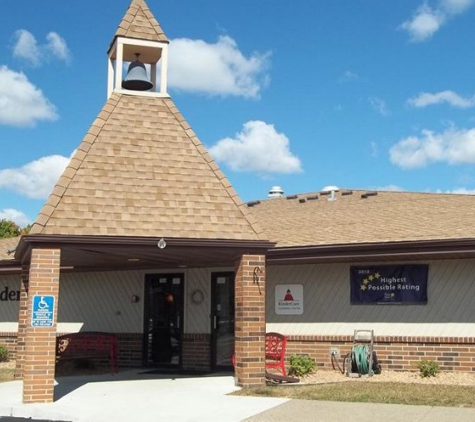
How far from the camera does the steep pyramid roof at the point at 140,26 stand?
1455 cm

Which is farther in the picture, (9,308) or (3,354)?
(9,308)

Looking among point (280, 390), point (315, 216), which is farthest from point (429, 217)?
point (280, 390)

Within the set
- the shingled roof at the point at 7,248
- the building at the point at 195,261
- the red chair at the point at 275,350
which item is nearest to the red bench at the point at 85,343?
the building at the point at 195,261

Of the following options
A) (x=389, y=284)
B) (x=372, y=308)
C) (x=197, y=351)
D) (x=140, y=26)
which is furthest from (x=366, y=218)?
(x=140, y=26)

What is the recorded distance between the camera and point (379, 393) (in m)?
11.1

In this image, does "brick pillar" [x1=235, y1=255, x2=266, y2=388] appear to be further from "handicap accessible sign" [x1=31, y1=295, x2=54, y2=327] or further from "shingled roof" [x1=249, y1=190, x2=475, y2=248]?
"handicap accessible sign" [x1=31, y1=295, x2=54, y2=327]

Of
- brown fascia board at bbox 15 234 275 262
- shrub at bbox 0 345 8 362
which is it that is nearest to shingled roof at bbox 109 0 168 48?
brown fascia board at bbox 15 234 275 262

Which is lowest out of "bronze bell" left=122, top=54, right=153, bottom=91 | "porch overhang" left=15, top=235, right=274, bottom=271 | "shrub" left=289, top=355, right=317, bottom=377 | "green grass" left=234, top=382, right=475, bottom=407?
"green grass" left=234, top=382, right=475, bottom=407

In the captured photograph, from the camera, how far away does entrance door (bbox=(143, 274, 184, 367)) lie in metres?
16.5

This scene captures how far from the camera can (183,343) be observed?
16.3 m

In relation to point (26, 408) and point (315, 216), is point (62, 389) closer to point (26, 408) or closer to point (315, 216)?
point (26, 408)

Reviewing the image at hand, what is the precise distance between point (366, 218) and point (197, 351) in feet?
17.6

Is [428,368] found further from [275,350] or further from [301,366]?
[275,350]

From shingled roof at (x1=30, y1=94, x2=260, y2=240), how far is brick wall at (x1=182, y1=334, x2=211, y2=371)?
4610 mm
